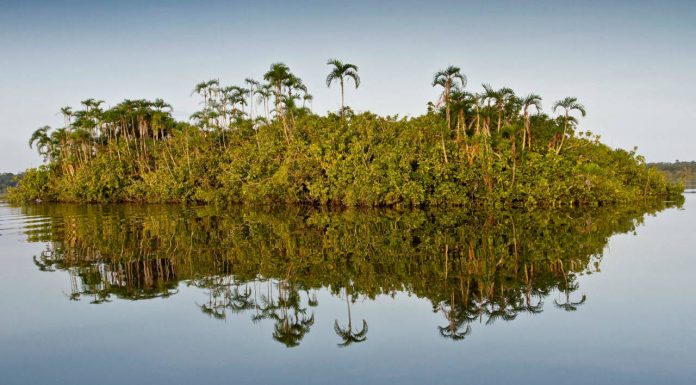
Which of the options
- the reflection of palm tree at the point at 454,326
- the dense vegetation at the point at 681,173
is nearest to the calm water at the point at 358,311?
the reflection of palm tree at the point at 454,326

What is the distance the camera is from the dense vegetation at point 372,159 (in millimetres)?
27750

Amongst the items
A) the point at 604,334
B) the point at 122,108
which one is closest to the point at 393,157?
the point at 604,334

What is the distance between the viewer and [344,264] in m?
11.8

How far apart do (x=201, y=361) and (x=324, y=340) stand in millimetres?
1717

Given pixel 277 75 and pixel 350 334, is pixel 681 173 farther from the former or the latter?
pixel 350 334

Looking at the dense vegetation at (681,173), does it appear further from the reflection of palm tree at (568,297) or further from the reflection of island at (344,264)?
the reflection of palm tree at (568,297)

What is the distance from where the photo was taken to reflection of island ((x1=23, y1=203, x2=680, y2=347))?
8289mm

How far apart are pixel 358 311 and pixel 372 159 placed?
23735 mm

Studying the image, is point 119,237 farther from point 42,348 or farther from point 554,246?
point 554,246

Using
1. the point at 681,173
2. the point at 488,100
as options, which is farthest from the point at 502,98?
the point at 681,173

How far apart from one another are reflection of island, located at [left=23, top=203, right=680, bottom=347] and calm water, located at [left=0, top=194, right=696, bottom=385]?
0.19ft

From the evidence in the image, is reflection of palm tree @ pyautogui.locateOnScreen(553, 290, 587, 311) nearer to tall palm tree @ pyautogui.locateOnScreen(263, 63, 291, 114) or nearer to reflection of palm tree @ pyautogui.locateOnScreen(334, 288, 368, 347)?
reflection of palm tree @ pyautogui.locateOnScreen(334, 288, 368, 347)

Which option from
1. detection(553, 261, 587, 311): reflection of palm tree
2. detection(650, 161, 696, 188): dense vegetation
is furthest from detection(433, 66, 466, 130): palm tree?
detection(650, 161, 696, 188): dense vegetation

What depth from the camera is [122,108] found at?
4891 centimetres
